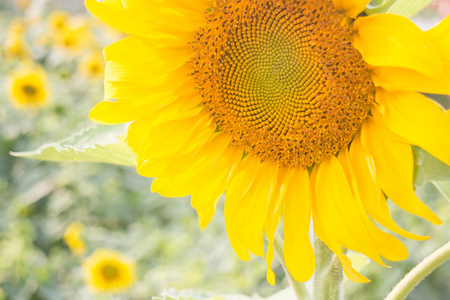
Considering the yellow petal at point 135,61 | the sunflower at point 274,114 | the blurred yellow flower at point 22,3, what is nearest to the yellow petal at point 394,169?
the sunflower at point 274,114

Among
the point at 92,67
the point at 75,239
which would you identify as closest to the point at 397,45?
the point at 75,239

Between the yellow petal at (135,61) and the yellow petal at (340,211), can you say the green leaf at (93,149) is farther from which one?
the yellow petal at (340,211)

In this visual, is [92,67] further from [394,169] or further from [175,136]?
[394,169]

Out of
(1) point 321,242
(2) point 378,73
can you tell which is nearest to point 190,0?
(2) point 378,73

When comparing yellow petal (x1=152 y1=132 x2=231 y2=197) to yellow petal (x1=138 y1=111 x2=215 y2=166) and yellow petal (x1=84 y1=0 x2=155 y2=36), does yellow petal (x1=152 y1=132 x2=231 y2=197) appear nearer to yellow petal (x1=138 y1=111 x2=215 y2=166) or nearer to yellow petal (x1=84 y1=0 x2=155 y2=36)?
yellow petal (x1=138 y1=111 x2=215 y2=166)

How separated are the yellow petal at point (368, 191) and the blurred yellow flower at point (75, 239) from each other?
2194mm

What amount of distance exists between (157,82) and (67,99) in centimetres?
294

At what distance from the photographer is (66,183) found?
303 centimetres

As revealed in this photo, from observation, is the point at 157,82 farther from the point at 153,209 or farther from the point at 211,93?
the point at 153,209

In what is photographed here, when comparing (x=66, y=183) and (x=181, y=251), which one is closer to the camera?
(x=181, y=251)

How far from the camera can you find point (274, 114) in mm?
836

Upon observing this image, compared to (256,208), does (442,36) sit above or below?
above

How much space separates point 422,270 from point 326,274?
131 mm

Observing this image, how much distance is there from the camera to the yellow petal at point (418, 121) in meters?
0.61
